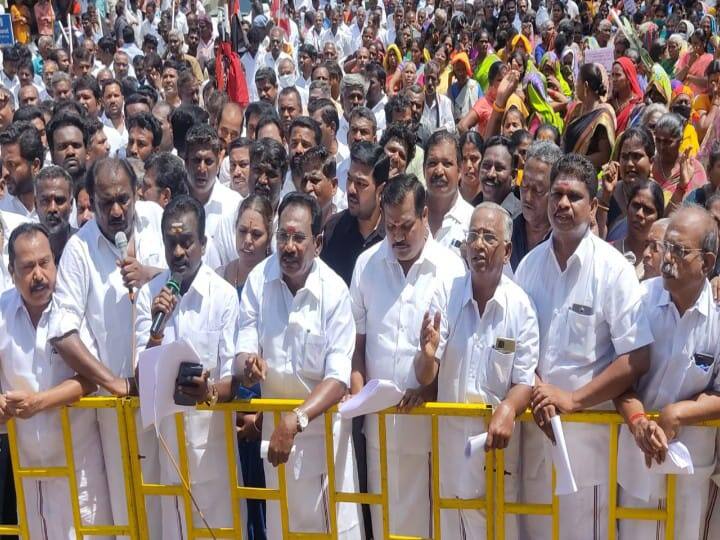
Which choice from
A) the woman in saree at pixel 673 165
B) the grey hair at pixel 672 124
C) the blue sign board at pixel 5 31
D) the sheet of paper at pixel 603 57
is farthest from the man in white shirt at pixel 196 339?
the blue sign board at pixel 5 31

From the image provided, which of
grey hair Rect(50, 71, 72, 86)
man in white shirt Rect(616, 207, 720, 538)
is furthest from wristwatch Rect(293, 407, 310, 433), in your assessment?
grey hair Rect(50, 71, 72, 86)

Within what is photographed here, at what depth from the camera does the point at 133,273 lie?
4.09 meters

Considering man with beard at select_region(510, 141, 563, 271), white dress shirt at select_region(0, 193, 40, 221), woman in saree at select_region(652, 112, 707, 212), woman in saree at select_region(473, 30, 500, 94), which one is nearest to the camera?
man with beard at select_region(510, 141, 563, 271)

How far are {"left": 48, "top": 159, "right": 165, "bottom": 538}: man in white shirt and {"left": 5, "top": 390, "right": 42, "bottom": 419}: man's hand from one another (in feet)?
0.78

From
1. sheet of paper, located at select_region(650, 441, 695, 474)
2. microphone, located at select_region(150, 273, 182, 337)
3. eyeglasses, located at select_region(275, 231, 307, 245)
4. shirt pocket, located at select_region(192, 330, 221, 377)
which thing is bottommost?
sheet of paper, located at select_region(650, 441, 695, 474)

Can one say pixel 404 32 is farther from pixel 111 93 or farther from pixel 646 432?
pixel 646 432

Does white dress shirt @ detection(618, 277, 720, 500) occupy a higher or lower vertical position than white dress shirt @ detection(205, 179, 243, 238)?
lower

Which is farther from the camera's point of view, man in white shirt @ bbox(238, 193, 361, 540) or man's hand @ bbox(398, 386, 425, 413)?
man in white shirt @ bbox(238, 193, 361, 540)

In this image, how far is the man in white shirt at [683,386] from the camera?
345 centimetres

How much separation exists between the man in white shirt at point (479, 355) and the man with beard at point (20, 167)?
137 inches

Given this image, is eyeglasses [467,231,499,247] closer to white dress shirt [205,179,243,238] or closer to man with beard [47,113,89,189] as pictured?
white dress shirt [205,179,243,238]

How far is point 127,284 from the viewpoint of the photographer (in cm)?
407

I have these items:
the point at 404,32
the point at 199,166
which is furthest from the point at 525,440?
the point at 404,32

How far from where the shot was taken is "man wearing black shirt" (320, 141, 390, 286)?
16.4ft
